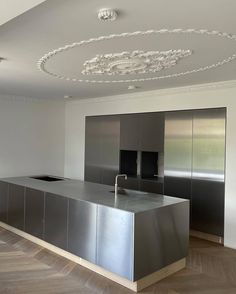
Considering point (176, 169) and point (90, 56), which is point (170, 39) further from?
point (176, 169)

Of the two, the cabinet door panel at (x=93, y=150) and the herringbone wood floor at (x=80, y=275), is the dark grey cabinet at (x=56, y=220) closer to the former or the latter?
the herringbone wood floor at (x=80, y=275)

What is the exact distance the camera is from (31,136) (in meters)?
6.48

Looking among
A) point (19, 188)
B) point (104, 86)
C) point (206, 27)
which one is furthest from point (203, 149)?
point (19, 188)

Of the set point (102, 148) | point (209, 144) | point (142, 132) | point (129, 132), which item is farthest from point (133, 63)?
point (102, 148)

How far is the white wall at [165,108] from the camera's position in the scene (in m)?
4.40

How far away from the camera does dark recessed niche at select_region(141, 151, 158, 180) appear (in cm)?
583

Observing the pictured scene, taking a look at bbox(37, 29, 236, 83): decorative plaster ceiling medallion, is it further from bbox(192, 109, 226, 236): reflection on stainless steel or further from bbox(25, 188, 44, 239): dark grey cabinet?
bbox(25, 188, 44, 239): dark grey cabinet

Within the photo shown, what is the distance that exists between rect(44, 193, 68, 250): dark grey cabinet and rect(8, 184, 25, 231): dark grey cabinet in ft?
2.34

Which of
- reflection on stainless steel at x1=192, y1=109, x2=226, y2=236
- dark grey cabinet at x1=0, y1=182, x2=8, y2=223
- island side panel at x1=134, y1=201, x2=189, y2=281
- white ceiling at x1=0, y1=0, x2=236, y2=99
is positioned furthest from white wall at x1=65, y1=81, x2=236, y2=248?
dark grey cabinet at x1=0, y1=182, x2=8, y2=223

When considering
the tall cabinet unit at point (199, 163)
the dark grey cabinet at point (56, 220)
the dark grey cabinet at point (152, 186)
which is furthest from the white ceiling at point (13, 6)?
the dark grey cabinet at point (152, 186)

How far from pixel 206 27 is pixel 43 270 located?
312cm

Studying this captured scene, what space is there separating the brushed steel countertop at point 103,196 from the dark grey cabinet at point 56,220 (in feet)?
0.31

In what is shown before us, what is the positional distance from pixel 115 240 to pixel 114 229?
113 millimetres

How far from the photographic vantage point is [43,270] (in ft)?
11.8
